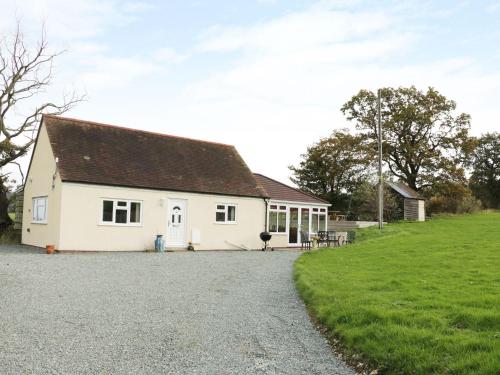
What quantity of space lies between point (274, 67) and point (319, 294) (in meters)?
9.28

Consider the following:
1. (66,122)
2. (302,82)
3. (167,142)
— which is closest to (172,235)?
(167,142)

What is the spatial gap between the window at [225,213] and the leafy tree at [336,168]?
2460cm

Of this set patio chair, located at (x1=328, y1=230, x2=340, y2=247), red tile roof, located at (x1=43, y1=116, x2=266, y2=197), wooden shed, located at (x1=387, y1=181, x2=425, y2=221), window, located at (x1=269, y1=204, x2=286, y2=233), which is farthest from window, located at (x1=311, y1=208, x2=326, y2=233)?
wooden shed, located at (x1=387, y1=181, x2=425, y2=221)

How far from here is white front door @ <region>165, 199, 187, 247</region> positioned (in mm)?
22812

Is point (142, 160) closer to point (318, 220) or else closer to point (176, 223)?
point (176, 223)

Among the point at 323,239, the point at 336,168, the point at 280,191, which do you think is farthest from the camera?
the point at 336,168

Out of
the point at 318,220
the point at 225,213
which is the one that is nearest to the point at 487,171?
the point at 318,220

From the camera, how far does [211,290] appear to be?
35.9 ft

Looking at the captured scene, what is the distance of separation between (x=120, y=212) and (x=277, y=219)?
9.37 metres

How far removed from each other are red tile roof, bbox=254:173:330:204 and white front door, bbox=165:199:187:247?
18.1 ft

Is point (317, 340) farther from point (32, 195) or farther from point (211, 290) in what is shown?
point (32, 195)

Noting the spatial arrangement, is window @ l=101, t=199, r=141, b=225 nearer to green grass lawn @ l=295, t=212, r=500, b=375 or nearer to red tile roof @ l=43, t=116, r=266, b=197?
red tile roof @ l=43, t=116, r=266, b=197

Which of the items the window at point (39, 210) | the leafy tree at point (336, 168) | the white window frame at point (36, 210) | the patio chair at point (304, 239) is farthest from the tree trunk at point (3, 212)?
the leafy tree at point (336, 168)

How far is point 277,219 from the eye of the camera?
89.0 ft
